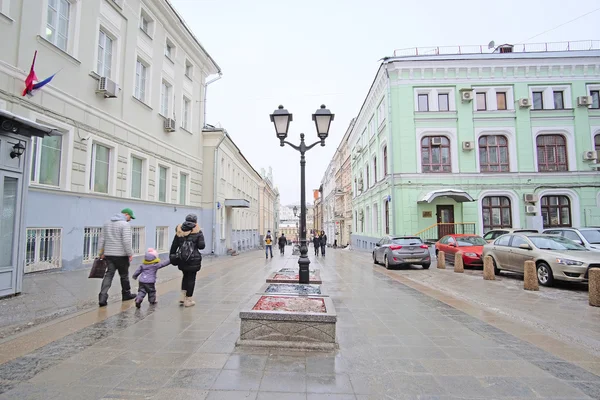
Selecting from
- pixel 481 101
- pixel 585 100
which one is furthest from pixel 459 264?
pixel 585 100

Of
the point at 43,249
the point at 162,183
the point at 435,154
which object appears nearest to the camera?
the point at 43,249

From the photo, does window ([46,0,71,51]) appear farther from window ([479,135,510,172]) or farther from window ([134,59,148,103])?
window ([479,135,510,172])

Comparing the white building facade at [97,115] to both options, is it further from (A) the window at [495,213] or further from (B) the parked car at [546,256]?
(A) the window at [495,213]

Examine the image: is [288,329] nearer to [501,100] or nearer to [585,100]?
[501,100]

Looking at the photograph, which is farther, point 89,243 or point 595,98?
point 595,98

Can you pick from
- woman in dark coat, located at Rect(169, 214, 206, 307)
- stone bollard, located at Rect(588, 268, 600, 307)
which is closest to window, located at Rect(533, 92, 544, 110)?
stone bollard, located at Rect(588, 268, 600, 307)

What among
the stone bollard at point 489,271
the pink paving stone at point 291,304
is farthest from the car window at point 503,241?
the pink paving stone at point 291,304

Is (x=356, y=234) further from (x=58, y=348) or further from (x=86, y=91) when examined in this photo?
(x=58, y=348)

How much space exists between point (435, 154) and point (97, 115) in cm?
1751

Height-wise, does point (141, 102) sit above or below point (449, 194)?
above

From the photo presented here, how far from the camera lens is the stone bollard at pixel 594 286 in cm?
651

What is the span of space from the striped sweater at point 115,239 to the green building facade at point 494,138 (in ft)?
52.6

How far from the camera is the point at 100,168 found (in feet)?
36.7

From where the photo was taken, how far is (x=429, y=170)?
20.0 meters
